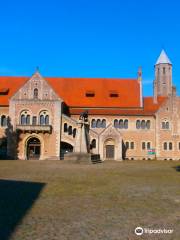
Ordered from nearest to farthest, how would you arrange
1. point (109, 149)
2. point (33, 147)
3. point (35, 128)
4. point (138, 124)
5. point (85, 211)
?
point (85, 211) → point (35, 128) → point (33, 147) → point (109, 149) → point (138, 124)

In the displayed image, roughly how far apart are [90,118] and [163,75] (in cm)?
2854

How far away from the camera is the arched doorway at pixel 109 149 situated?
50594mm

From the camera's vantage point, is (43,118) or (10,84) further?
(10,84)

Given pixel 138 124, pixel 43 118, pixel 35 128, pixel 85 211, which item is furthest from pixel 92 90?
pixel 85 211

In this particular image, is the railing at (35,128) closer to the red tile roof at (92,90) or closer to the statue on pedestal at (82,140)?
the red tile roof at (92,90)

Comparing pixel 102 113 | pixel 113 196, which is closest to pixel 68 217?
pixel 113 196

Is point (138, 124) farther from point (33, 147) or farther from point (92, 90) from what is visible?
point (33, 147)

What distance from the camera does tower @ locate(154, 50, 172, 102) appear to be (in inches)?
2869

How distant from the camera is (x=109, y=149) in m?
50.7

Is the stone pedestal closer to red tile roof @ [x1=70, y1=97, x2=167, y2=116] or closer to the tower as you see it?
red tile roof @ [x1=70, y1=97, x2=167, y2=116]

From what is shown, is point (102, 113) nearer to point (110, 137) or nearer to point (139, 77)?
point (110, 137)

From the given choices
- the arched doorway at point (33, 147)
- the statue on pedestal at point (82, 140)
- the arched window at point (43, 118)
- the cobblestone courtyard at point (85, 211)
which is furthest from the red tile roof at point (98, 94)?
the cobblestone courtyard at point (85, 211)

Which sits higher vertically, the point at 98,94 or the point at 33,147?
the point at 98,94

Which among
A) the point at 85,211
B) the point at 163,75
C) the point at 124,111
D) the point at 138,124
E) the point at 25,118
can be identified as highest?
the point at 163,75
